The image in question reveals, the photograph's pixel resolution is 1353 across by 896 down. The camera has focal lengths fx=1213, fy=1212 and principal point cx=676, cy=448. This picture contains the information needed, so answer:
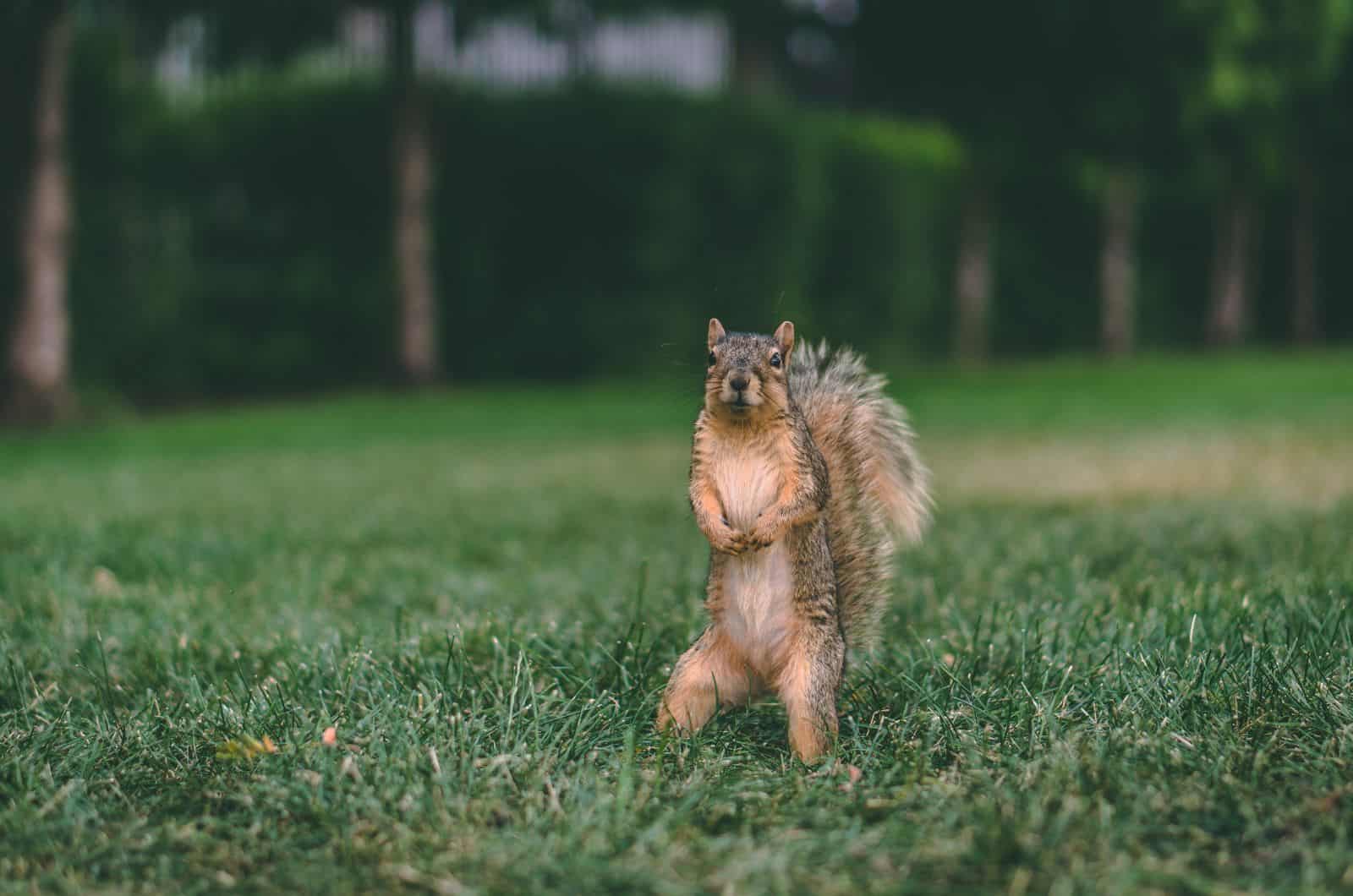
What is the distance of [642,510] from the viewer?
5.72 meters

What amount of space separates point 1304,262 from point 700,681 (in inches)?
1129

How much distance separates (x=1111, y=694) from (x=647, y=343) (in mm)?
12599

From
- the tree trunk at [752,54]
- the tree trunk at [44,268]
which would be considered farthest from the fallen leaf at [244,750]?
the tree trunk at [752,54]

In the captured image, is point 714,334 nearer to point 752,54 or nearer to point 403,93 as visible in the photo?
point 403,93

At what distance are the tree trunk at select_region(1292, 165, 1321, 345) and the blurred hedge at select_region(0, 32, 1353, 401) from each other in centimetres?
1515

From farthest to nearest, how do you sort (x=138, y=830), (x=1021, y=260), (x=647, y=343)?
(x=1021, y=260) < (x=647, y=343) < (x=138, y=830)

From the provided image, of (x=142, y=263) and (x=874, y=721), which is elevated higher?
(x=142, y=263)

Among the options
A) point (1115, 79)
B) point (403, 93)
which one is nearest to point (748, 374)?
point (403, 93)

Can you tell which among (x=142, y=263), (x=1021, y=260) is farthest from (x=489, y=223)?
(x=1021, y=260)

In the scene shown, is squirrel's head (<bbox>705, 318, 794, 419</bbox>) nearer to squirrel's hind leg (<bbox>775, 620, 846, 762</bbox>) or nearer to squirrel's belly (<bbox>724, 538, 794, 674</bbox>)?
squirrel's belly (<bbox>724, 538, 794, 674</bbox>)

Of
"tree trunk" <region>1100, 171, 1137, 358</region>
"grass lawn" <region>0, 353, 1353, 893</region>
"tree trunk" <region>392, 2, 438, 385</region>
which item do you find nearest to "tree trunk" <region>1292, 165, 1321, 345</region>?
"tree trunk" <region>1100, 171, 1137, 358</region>

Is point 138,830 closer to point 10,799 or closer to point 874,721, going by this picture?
point 10,799

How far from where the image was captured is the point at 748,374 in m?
1.93

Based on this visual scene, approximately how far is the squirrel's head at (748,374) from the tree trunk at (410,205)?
455 inches
